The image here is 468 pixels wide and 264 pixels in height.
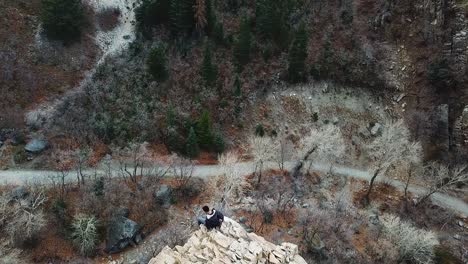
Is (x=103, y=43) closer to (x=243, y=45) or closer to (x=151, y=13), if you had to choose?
(x=151, y=13)

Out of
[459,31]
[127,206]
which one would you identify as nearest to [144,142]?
[127,206]

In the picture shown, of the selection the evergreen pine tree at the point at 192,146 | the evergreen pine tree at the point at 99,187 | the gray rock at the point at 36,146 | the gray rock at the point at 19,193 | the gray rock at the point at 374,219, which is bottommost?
the gray rock at the point at 374,219

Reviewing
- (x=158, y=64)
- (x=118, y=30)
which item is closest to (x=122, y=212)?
(x=158, y=64)

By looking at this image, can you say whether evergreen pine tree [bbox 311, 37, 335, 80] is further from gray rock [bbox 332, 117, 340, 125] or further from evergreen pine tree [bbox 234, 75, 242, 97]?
evergreen pine tree [bbox 234, 75, 242, 97]

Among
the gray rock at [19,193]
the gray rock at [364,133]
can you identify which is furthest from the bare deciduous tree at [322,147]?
the gray rock at [19,193]

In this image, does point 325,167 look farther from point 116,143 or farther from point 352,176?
point 116,143

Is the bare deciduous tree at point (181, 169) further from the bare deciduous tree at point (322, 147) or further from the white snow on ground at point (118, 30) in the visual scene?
the white snow on ground at point (118, 30)
